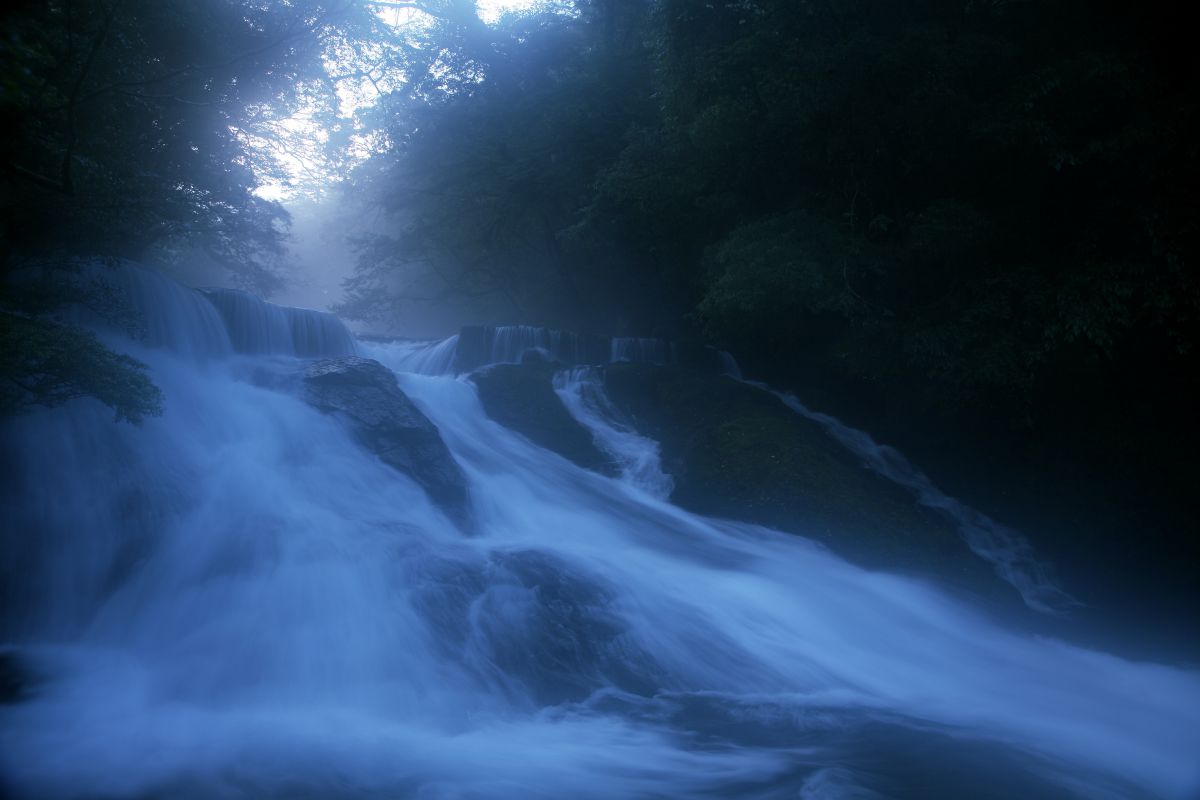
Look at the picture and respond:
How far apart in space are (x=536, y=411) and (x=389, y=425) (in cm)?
339

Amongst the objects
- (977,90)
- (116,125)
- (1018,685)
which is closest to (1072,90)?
(977,90)

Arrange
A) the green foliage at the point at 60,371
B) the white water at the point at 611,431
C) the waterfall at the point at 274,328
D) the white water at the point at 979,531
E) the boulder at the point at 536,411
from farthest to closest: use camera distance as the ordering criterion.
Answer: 1. the boulder at the point at 536,411
2. the white water at the point at 611,431
3. the waterfall at the point at 274,328
4. the white water at the point at 979,531
5. the green foliage at the point at 60,371

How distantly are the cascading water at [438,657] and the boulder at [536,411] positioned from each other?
2772 mm

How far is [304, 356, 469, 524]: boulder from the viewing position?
812cm

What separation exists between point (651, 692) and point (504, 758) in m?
1.54

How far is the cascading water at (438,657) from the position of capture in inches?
165

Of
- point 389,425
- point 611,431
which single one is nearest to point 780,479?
point 611,431

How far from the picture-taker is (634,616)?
6305mm

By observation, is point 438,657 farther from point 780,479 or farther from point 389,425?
point 780,479

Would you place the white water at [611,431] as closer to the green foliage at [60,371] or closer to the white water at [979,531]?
the white water at [979,531]

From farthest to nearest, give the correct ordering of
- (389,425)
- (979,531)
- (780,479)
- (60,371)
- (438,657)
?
(979,531) < (780,479) < (389,425) < (438,657) < (60,371)

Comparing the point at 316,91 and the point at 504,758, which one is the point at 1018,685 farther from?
the point at 316,91

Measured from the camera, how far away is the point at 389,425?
27.9 feet

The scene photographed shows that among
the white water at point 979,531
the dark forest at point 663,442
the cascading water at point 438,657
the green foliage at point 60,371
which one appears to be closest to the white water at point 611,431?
the dark forest at point 663,442
